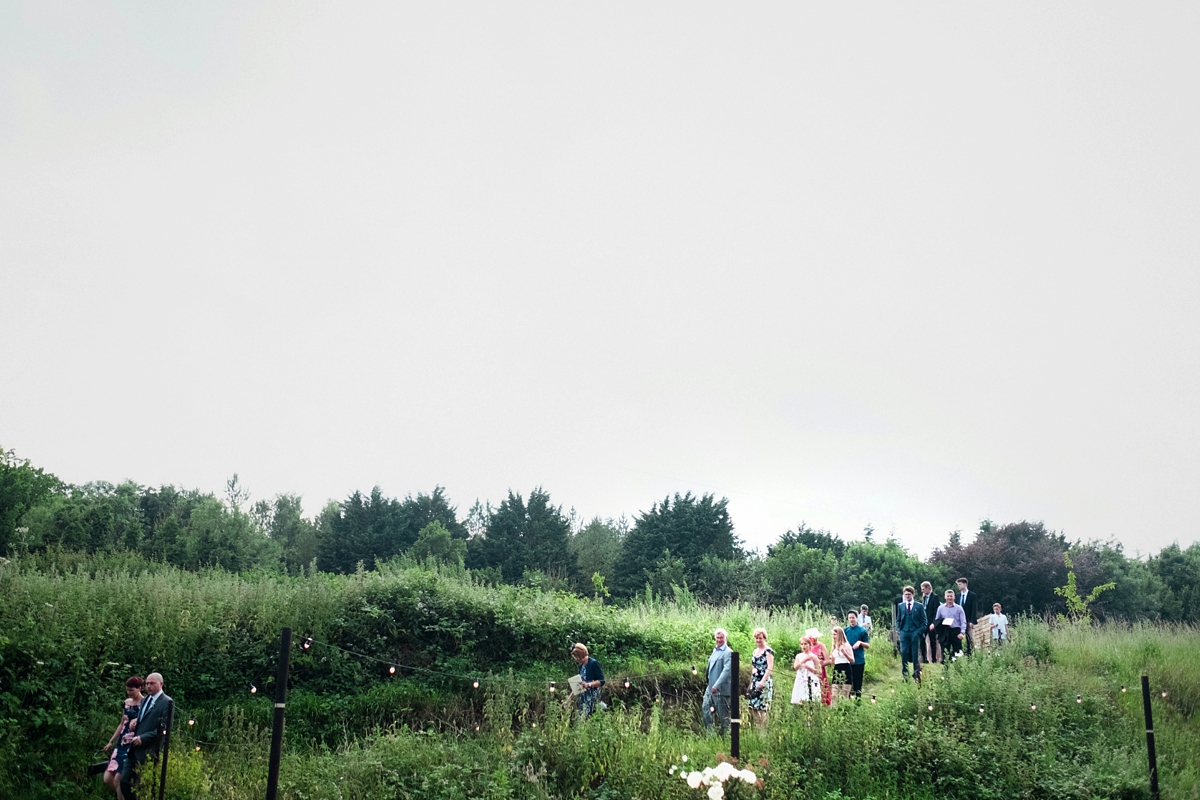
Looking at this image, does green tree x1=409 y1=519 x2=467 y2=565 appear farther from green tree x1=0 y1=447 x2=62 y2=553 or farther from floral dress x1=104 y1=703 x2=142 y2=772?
floral dress x1=104 y1=703 x2=142 y2=772

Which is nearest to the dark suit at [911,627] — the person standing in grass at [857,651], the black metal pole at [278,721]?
the person standing in grass at [857,651]

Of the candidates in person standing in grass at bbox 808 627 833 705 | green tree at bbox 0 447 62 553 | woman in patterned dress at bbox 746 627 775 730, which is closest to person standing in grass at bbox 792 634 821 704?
person standing in grass at bbox 808 627 833 705

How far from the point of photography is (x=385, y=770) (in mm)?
8914

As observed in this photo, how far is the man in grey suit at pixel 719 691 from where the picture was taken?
11.5 meters

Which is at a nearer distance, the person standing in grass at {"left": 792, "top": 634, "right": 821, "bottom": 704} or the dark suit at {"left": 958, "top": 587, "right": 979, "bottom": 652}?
the person standing in grass at {"left": 792, "top": 634, "right": 821, "bottom": 704}

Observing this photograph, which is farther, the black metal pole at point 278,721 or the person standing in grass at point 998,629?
the person standing in grass at point 998,629

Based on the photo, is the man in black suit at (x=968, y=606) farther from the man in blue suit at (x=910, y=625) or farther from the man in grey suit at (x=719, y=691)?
the man in grey suit at (x=719, y=691)

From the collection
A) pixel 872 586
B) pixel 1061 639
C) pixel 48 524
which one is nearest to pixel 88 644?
pixel 1061 639

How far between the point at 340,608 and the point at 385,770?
22.4ft

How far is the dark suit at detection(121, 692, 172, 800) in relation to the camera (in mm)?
9461

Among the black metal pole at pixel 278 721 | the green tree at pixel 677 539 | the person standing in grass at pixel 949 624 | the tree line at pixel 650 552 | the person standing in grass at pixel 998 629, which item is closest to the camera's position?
the black metal pole at pixel 278 721

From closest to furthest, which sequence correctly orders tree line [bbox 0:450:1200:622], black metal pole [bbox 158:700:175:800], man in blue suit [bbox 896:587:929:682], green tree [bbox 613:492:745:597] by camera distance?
black metal pole [bbox 158:700:175:800] < man in blue suit [bbox 896:587:929:682] < tree line [bbox 0:450:1200:622] < green tree [bbox 613:492:745:597]

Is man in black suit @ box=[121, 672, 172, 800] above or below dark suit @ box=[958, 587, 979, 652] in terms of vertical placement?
below

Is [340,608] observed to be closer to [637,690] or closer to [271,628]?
[271,628]
